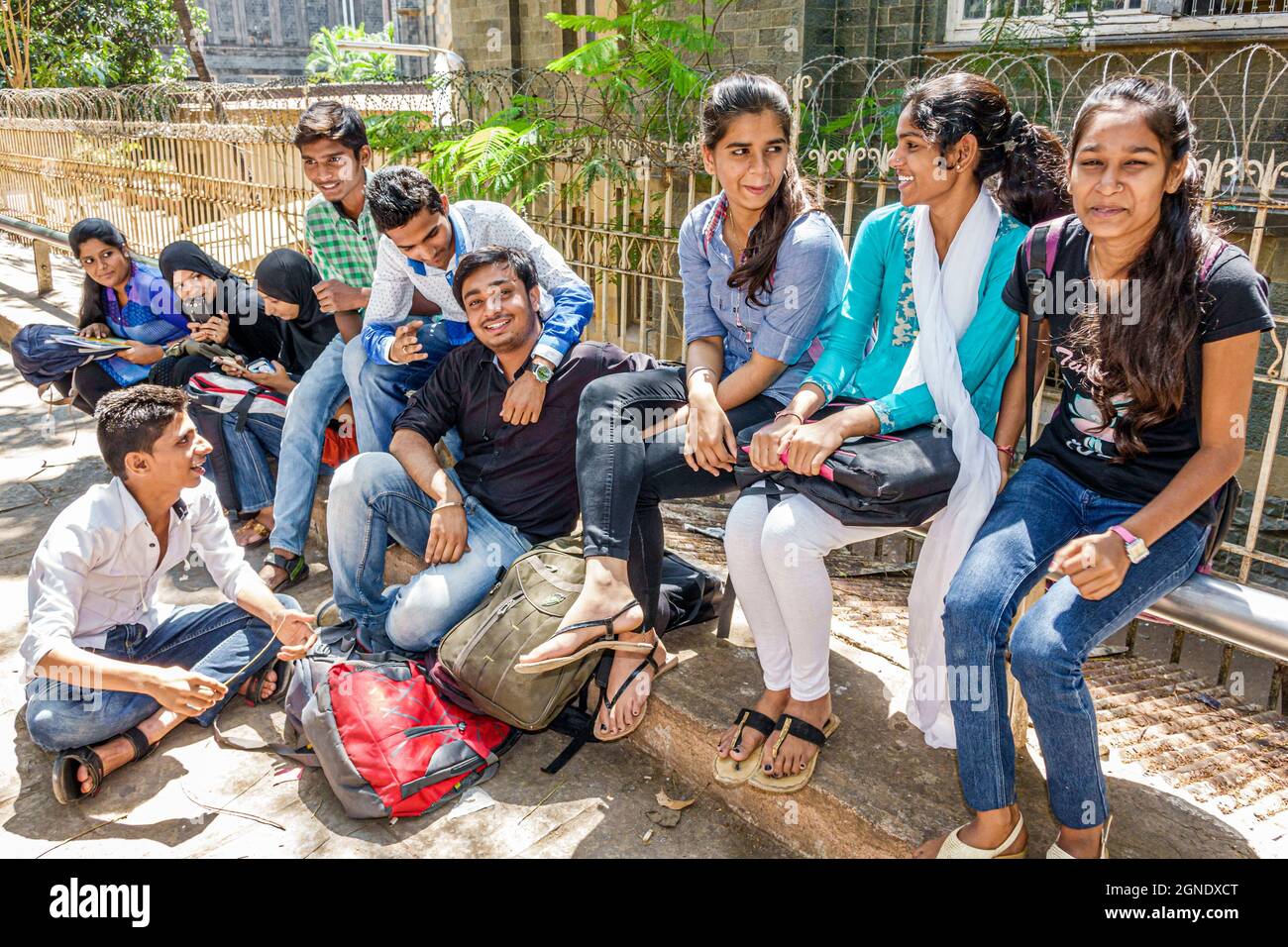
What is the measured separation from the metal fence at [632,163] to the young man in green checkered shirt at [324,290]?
1.27 meters

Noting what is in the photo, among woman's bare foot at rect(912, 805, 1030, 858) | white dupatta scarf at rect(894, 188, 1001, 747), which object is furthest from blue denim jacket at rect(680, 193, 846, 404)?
woman's bare foot at rect(912, 805, 1030, 858)

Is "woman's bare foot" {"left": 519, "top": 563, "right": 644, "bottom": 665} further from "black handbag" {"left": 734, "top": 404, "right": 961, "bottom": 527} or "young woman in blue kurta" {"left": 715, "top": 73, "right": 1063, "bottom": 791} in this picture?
"black handbag" {"left": 734, "top": 404, "right": 961, "bottom": 527}

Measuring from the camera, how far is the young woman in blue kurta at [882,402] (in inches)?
95.3

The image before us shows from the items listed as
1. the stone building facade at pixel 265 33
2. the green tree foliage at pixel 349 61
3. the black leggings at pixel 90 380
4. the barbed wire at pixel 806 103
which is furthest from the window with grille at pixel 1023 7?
the stone building facade at pixel 265 33

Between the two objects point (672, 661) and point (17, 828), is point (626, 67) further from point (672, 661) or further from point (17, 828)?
point (17, 828)

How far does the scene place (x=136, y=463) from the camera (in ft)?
9.84

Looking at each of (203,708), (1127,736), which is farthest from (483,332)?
(1127,736)

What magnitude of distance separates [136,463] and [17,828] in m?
1.08

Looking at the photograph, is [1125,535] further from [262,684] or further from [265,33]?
[265,33]

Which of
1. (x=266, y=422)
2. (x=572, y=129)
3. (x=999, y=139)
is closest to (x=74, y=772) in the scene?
(x=266, y=422)

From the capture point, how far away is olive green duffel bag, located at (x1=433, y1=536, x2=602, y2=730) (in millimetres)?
2775

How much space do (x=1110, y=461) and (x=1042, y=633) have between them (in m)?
0.47

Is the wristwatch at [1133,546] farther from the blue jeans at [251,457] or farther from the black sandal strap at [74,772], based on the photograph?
the blue jeans at [251,457]

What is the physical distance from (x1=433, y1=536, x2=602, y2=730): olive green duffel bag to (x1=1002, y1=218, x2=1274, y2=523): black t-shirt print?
1351 mm
